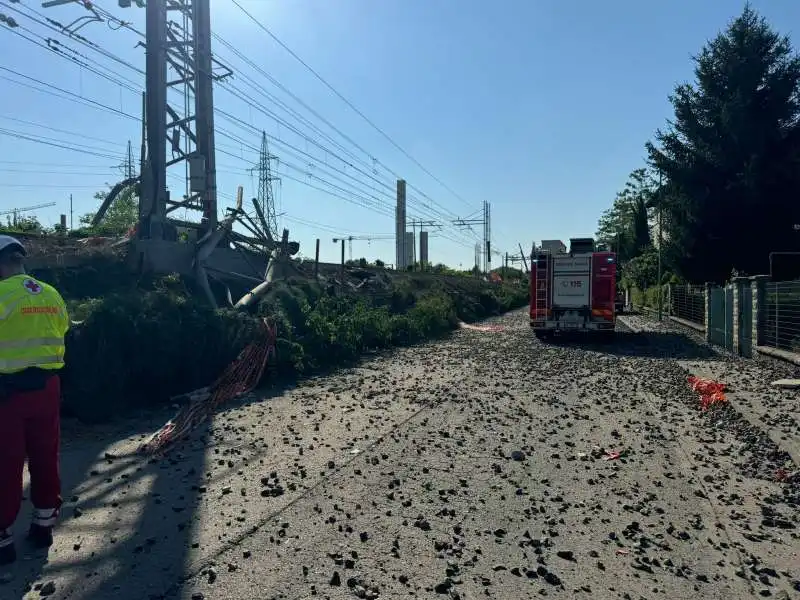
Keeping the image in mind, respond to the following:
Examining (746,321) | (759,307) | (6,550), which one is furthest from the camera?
(746,321)

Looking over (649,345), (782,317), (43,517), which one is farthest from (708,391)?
(43,517)

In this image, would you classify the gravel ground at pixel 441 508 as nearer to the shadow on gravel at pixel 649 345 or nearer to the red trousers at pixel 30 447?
the red trousers at pixel 30 447

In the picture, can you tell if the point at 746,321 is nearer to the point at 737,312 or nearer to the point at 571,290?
the point at 737,312

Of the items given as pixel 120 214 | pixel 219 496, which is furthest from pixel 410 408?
pixel 120 214

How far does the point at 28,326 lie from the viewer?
4.71m

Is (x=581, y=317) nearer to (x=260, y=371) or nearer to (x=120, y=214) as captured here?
(x=260, y=371)

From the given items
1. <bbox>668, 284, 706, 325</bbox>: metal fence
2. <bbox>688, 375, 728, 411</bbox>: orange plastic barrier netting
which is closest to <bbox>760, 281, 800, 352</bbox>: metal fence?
<bbox>688, 375, 728, 411</bbox>: orange plastic barrier netting

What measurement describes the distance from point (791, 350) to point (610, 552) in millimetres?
12933

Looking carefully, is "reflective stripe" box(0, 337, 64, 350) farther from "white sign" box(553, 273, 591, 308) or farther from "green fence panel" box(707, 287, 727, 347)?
"green fence panel" box(707, 287, 727, 347)

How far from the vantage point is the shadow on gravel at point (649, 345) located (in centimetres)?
1820

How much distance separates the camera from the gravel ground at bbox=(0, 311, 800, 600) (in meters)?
4.27

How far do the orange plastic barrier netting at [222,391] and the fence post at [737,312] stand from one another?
43.3 feet

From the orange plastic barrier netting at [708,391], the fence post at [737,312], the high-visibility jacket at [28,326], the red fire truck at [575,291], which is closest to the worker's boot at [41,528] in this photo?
the high-visibility jacket at [28,326]

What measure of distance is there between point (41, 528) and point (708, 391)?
10.6 meters
